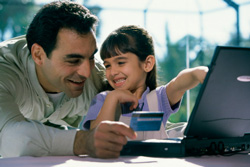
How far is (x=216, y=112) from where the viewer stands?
3.02 feet

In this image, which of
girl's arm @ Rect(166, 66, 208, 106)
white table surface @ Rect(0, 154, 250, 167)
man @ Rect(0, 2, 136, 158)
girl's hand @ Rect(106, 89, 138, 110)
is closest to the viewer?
white table surface @ Rect(0, 154, 250, 167)

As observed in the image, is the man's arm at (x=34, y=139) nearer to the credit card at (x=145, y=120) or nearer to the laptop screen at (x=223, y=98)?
the credit card at (x=145, y=120)

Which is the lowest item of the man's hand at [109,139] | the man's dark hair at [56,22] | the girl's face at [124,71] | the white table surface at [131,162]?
the white table surface at [131,162]

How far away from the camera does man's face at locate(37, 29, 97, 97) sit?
1.76 m

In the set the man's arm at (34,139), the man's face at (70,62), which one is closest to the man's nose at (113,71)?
the man's face at (70,62)

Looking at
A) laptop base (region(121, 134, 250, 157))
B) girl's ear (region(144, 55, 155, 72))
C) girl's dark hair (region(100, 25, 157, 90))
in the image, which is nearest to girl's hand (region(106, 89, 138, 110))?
laptop base (region(121, 134, 250, 157))

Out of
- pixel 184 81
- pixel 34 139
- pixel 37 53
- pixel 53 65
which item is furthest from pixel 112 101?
pixel 37 53

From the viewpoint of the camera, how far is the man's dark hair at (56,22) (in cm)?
181

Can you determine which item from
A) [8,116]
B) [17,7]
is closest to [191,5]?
[17,7]

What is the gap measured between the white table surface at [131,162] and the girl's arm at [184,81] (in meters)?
0.55

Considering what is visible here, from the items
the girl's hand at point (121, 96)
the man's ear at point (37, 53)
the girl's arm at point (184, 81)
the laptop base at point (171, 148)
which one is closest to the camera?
the laptop base at point (171, 148)

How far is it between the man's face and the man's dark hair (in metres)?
0.03

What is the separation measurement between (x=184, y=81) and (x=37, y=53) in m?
0.89

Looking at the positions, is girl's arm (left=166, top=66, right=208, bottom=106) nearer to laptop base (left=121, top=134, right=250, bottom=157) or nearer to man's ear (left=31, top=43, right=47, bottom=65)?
laptop base (left=121, top=134, right=250, bottom=157)
